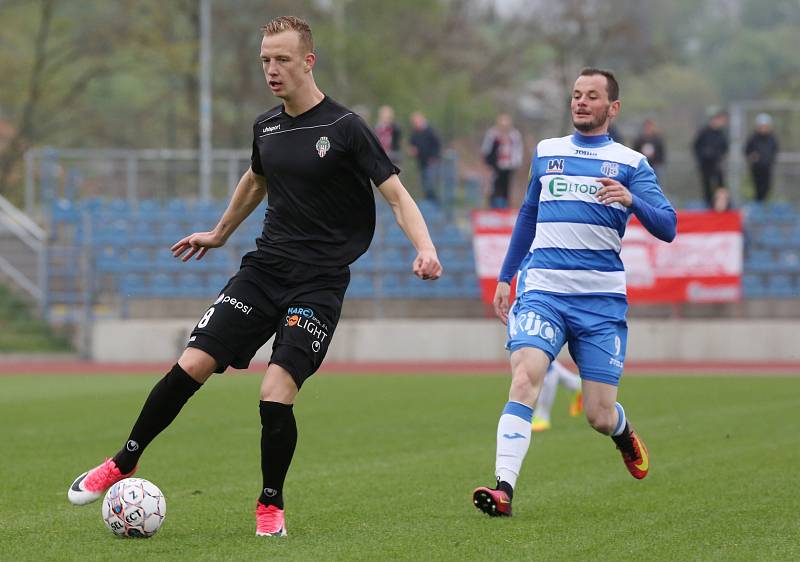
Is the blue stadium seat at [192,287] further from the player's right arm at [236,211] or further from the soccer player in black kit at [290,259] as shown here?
the soccer player in black kit at [290,259]

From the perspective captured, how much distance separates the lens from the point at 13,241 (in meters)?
25.5

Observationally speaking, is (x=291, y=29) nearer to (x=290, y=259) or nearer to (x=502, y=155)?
(x=290, y=259)

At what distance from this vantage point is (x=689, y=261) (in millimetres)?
22516

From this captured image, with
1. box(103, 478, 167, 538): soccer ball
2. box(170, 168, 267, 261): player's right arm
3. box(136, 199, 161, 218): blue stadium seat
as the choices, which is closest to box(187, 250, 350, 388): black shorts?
box(170, 168, 267, 261): player's right arm

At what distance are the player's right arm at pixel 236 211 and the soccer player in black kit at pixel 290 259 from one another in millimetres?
304

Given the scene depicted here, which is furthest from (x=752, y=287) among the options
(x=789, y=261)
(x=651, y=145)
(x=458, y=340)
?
(x=458, y=340)

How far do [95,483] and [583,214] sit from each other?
276cm

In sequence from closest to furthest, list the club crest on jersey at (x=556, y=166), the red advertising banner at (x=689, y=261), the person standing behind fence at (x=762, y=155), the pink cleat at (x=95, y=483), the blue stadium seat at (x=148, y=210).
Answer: the pink cleat at (x=95, y=483) → the club crest on jersey at (x=556, y=166) → the red advertising banner at (x=689, y=261) → the person standing behind fence at (x=762, y=155) → the blue stadium seat at (x=148, y=210)

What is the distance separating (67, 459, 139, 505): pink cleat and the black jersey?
4.07 feet

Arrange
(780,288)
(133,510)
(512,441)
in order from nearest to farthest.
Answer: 1. (133,510)
2. (512,441)
3. (780,288)

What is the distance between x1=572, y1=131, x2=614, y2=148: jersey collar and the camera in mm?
7391

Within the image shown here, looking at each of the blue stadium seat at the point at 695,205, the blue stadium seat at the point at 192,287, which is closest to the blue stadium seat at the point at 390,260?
the blue stadium seat at the point at 192,287

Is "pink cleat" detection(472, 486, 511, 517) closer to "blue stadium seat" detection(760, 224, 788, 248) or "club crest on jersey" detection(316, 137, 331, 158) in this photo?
"club crest on jersey" detection(316, 137, 331, 158)

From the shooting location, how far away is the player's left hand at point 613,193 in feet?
22.6
